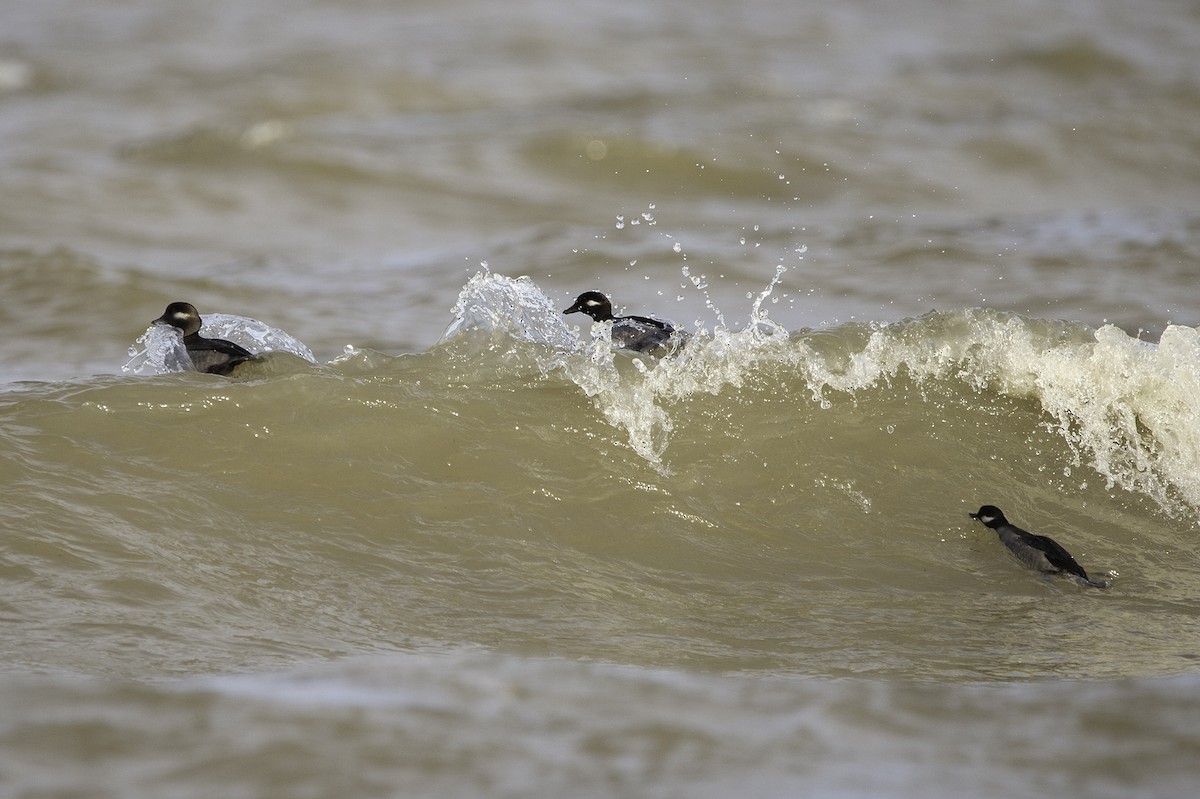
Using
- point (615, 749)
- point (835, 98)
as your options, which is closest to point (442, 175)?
point (835, 98)

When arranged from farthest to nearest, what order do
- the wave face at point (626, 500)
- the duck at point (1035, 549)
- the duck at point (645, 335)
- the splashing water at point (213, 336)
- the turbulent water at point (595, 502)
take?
the splashing water at point (213, 336)
the duck at point (645, 335)
the duck at point (1035, 549)
the wave face at point (626, 500)
the turbulent water at point (595, 502)

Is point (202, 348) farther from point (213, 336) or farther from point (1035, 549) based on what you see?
point (1035, 549)

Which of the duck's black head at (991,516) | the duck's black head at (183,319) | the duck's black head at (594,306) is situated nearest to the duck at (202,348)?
the duck's black head at (183,319)

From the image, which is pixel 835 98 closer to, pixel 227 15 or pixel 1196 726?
pixel 227 15

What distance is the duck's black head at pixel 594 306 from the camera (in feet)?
27.4

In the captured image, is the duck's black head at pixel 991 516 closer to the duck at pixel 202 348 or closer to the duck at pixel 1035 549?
the duck at pixel 1035 549

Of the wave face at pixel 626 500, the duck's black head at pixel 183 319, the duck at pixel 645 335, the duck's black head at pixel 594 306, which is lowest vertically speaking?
the wave face at pixel 626 500

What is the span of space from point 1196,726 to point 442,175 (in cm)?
1266

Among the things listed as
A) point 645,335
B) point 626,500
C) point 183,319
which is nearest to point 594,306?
point 645,335

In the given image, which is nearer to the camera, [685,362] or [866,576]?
[866,576]

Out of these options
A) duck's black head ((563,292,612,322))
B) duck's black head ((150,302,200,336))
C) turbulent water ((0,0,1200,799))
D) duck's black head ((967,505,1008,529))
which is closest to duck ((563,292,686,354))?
turbulent water ((0,0,1200,799))

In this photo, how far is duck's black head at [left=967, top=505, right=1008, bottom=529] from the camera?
6.32m

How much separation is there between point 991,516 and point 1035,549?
0.33m

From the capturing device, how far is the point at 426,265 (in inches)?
510
